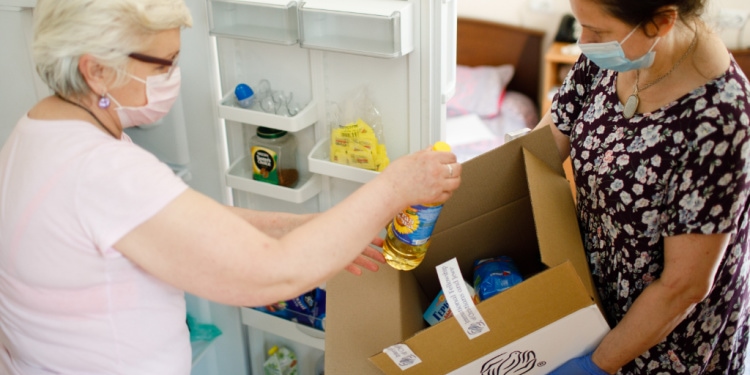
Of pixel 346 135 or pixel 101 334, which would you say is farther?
pixel 346 135

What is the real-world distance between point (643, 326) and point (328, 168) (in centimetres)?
81

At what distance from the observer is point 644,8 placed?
46.3 inches

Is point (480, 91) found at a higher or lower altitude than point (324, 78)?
lower

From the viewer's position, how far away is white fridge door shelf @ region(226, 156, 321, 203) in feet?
6.11

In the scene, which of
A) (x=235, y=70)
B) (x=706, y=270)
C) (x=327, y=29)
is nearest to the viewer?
(x=706, y=270)

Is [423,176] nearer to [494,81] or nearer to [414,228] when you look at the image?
[414,228]

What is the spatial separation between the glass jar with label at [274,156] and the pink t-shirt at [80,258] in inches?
24.4

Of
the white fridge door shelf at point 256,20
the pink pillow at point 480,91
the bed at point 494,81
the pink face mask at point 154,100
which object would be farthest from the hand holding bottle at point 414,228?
the pink pillow at point 480,91

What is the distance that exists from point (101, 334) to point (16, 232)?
8.5 inches

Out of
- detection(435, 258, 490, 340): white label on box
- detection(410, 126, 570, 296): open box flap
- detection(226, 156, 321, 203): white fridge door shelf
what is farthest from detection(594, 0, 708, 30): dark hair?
detection(226, 156, 321, 203): white fridge door shelf

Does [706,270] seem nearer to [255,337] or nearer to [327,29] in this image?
[327,29]

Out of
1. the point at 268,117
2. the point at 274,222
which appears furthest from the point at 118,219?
the point at 268,117

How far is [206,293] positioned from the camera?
112 centimetres

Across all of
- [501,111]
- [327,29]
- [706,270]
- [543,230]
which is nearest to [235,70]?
[327,29]
